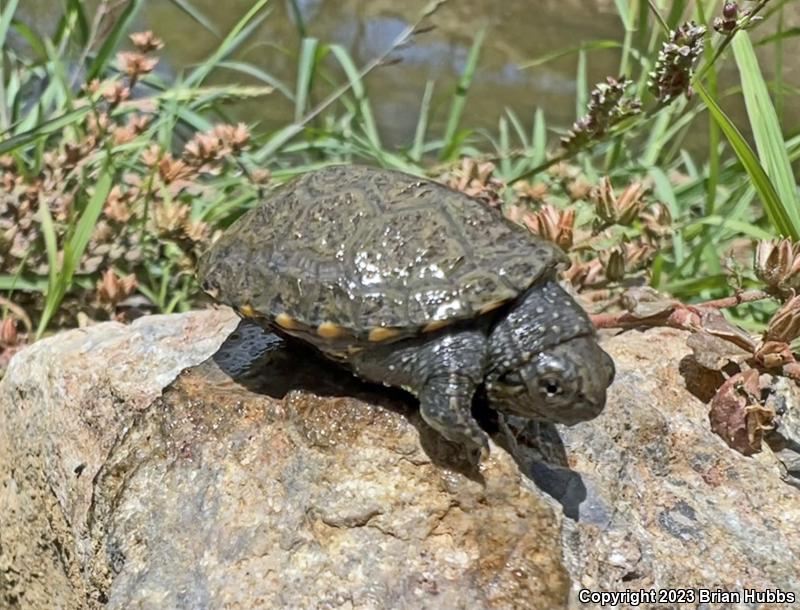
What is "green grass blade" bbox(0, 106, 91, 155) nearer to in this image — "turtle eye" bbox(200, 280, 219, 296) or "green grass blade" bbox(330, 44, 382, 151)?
"turtle eye" bbox(200, 280, 219, 296)

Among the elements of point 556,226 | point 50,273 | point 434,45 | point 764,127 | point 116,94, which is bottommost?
point 434,45

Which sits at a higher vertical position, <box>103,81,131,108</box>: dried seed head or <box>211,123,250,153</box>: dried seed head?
<box>103,81,131,108</box>: dried seed head

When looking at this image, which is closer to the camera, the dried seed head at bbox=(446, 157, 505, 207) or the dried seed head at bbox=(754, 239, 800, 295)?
the dried seed head at bbox=(754, 239, 800, 295)

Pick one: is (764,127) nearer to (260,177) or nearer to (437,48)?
(260,177)

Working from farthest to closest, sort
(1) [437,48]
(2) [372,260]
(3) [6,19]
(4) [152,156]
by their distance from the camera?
(1) [437,48] → (3) [6,19] → (4) [152,156] → (2) [372,260]

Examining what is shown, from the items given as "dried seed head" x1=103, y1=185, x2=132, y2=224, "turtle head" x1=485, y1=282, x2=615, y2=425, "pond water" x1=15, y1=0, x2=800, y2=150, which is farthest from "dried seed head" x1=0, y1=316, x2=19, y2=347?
"pond water" x1=15, y1=0, x2=800, y2=150

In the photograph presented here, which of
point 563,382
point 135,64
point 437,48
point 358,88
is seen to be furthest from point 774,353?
point 437,48

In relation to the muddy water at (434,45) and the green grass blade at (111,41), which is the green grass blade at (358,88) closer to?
the green grass blade at (111,41)

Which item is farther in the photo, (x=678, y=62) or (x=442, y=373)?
(x=678, y=62)

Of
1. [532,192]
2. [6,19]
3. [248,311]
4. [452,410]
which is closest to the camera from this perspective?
[452,410]
